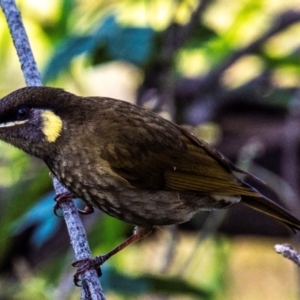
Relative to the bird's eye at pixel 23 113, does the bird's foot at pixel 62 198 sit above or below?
below

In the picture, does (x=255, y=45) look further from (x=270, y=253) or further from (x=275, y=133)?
(x=270, y=253)

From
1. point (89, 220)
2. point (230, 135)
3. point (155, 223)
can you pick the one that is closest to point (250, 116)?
point (230, 135)

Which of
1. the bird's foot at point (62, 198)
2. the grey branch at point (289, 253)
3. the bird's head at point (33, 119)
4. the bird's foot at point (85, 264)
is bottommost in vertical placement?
the grey branch at point (289, 253)

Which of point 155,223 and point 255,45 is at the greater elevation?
point 255,45

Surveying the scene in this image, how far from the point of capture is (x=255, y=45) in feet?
15.0

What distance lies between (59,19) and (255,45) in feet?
3.66

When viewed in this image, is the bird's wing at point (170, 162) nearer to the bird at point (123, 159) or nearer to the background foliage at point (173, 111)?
the bird at point (123, 159)

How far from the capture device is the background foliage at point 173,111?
3.71 meters

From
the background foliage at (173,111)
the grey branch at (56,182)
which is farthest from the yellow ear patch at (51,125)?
the background foliage at (173,111)

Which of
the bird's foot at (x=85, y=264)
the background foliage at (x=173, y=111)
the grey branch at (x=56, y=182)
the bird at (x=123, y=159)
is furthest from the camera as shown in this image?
the background foliage at (x=173, y=111)

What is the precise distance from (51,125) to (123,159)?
1.03 ft

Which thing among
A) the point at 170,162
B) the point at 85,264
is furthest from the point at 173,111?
the point at 85,264

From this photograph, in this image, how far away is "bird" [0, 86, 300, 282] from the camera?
Answer: 294 cm

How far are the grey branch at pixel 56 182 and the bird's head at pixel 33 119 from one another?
0.40ft
